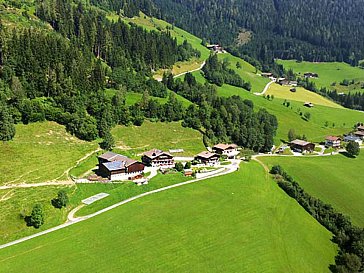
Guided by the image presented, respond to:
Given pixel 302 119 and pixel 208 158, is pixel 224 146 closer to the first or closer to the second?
pixel 208 158

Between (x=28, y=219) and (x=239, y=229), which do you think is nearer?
(x=28, y=219)

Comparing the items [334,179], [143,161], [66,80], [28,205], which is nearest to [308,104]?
[334,179]

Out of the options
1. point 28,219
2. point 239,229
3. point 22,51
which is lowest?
point 239,229

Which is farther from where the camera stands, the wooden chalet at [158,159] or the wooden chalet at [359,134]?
the wooden chalet at [359,134]

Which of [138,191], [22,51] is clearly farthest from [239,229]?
[22,51]

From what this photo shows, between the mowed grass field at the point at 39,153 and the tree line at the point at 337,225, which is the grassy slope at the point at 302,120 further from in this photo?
the mowed grass field at the point at 39,153

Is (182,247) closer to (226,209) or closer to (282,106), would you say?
(226,209)

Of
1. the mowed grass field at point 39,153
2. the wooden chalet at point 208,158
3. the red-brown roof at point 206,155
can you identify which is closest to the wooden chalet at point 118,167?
the mowed grass field at point 39,153
